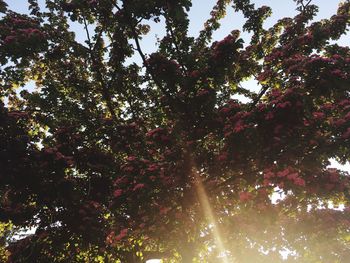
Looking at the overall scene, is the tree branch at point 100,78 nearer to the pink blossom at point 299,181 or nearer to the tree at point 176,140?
the tree at point 176,140

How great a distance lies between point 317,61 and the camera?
7.46 m

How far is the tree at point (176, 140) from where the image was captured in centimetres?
752

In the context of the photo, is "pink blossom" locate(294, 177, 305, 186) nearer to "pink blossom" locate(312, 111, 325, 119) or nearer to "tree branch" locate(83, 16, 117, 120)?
"pink blossom" locate(312, 111, 325, 119)

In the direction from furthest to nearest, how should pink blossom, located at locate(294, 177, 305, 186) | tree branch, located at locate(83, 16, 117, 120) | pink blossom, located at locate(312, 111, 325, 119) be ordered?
tree branch, located at locate(83, 16, 117, 120) < pink blossom, located at locate(312, 111, 325, 119) < pink blossom, located at locate(294, 177, 305, 186)

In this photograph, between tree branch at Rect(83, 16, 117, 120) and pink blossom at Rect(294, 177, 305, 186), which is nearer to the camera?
pink blossom at Rect(294, 177, 305, 186)

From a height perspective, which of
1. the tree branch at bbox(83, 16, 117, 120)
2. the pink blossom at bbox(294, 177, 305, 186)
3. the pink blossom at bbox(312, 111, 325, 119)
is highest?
the tree branch at bbox(83, 16, 117, 120)

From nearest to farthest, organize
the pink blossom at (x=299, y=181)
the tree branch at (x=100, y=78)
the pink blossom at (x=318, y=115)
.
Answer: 1. the pink blossom at (x=299, y=181)
2. the pink blossom at (x=318, y=115)
3. the tree branch at (x=100, y=78)

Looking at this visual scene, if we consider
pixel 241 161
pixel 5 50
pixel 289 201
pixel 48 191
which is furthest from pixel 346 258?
pixel 5 50

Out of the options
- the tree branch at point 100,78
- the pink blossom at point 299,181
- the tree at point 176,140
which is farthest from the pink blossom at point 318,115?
the tree branch at point 100,78

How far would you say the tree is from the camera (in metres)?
7.52

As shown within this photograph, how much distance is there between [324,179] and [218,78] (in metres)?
3.63

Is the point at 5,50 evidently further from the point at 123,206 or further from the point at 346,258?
the point at 346,258

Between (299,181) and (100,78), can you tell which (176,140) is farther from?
(100,78)

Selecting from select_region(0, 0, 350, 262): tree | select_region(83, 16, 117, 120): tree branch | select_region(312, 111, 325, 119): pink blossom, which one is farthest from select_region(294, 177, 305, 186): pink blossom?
select_region(83, 16, 117, 120): tree branch
